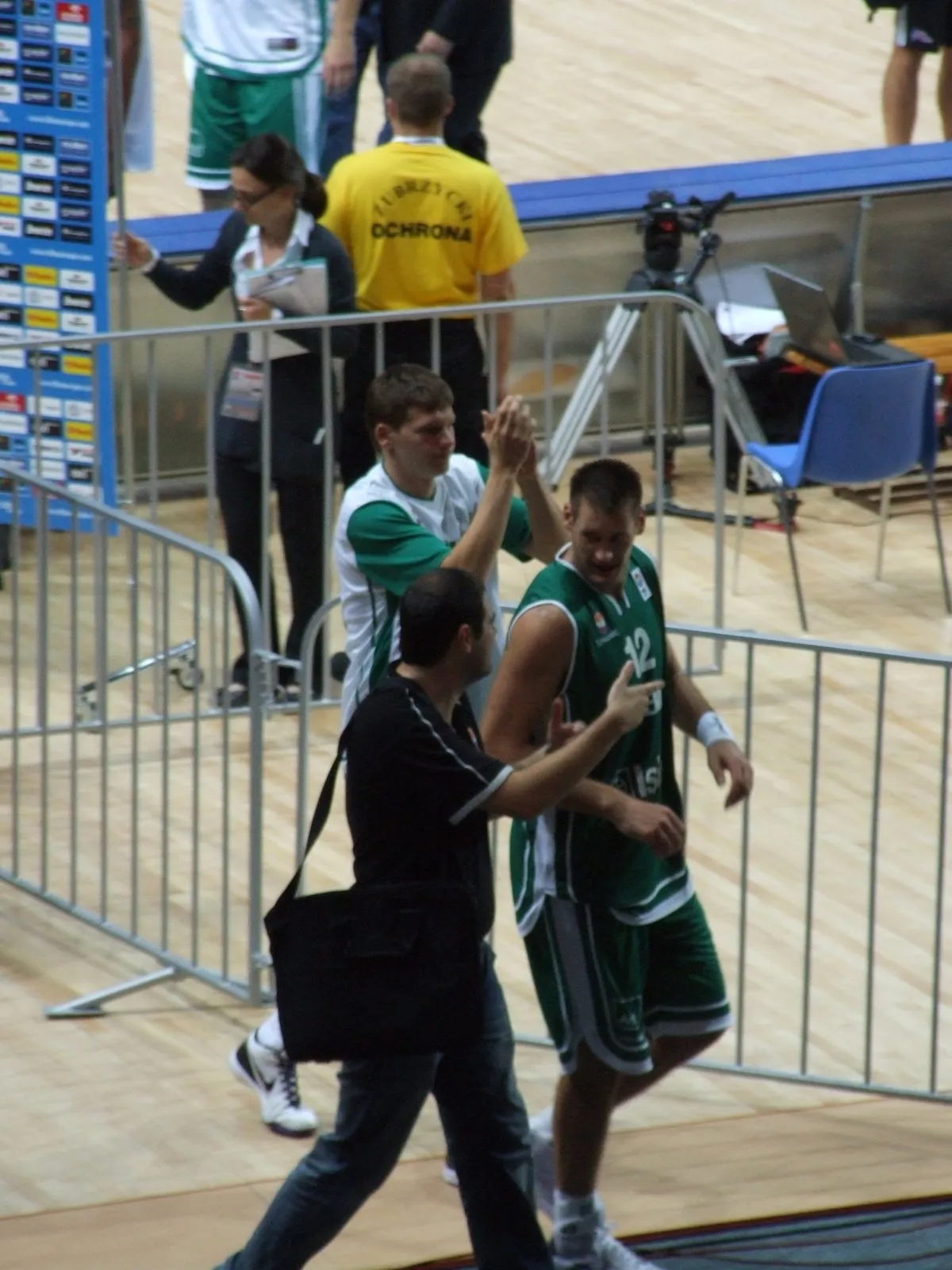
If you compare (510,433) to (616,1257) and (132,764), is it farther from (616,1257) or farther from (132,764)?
(132,764)

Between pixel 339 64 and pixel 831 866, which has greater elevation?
pixel 339 64

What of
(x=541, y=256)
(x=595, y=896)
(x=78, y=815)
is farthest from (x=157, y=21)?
(x=595, y=896)

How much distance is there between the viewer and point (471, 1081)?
173 inches

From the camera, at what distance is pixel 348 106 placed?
34.9ft

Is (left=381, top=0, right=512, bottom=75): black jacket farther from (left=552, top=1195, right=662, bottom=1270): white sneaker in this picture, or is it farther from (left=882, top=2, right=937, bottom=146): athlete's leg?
(left=552, top=1195, right=662, bottom=1270): white sneaker

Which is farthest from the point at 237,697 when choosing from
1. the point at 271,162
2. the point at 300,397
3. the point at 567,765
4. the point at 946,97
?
the point at 946,97

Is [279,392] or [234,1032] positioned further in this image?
[279,392]

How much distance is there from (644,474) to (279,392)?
2614 millimetres

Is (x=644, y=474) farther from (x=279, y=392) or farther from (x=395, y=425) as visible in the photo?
(x=395, y=425)

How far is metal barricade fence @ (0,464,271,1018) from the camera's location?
605 centimetres

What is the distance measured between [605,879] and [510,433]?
962mm

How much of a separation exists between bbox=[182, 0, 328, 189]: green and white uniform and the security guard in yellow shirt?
1.75m

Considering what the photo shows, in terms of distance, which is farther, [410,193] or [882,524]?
[882,524]

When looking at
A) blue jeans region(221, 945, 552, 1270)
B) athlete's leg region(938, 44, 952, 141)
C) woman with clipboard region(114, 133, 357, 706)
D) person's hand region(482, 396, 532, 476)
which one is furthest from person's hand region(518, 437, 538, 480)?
athlete's leg region(938, 44, 952, 141)
